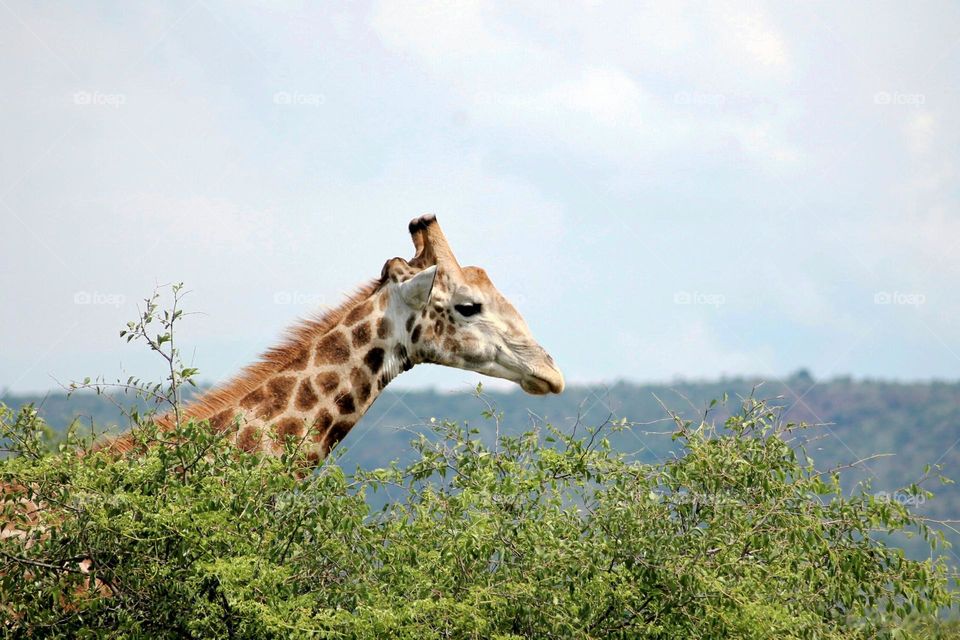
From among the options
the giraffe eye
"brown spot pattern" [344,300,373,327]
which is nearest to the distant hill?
the giraffe eye

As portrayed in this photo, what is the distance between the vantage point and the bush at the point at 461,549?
6254 millimetres

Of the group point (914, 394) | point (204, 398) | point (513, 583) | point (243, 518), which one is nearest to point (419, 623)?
point (513, 583)

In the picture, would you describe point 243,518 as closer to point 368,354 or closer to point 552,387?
point 368,354

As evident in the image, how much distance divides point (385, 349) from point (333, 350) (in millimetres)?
395

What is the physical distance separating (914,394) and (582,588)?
440 feet

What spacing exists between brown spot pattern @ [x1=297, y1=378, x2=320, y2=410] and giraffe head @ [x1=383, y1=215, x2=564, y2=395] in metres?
0.82

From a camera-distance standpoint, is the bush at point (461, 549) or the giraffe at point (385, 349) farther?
the giraffe at point (385, 349)

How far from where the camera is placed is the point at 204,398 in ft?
30.0

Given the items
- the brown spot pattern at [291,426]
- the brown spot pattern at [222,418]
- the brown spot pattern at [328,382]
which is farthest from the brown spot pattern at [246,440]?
→ the brown spot pattern at [328,382]

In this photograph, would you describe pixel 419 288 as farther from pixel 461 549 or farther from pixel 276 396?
pixel 461 549

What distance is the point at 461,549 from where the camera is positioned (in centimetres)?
659

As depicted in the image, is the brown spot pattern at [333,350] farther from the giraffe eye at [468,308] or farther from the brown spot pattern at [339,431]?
the giraffe eye at [468,308]

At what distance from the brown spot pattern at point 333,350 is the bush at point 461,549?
88.4 inches

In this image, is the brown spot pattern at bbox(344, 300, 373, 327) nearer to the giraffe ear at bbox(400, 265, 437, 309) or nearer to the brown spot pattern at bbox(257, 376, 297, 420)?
the giraffe ear at bbox(400, 265, 437, 309)
